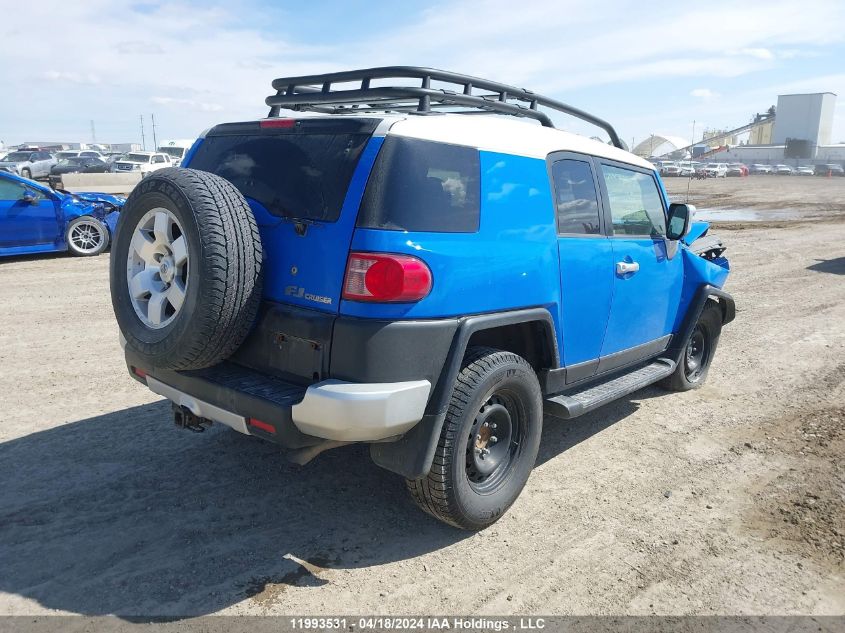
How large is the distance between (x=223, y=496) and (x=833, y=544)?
330 cm

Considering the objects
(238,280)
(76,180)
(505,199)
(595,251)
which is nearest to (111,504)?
(238,280)

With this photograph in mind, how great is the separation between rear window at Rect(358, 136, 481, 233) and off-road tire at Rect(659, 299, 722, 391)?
10.3 ft

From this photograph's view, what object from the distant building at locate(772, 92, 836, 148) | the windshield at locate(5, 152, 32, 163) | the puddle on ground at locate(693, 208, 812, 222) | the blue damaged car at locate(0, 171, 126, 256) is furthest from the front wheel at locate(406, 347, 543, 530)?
the distant building at locate(772, 92, 836, 148)

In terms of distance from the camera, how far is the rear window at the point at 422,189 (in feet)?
9.59

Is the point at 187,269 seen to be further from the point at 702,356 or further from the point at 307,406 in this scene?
the point at 702,356

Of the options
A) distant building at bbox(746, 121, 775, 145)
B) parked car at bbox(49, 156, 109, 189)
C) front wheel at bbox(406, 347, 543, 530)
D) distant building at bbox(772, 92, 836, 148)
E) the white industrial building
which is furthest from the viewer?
distant building at bbox(746, 121, 775, 145)

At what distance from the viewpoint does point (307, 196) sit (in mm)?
3141

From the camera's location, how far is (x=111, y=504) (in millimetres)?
3562

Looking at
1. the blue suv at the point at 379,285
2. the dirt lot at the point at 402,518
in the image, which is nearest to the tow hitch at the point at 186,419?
the blue suv at the point at 379,285

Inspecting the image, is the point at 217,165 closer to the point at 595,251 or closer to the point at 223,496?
the point at 223,496

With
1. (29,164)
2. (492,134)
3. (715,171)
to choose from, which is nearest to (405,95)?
(492,134)

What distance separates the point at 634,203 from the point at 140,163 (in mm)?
30510

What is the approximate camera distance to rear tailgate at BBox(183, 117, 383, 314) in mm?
2971

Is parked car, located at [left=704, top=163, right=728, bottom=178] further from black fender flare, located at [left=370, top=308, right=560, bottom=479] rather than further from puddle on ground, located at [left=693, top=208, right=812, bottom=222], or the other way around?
black fender flare, located at [left=370, top=308, right=560, bottom=479]
